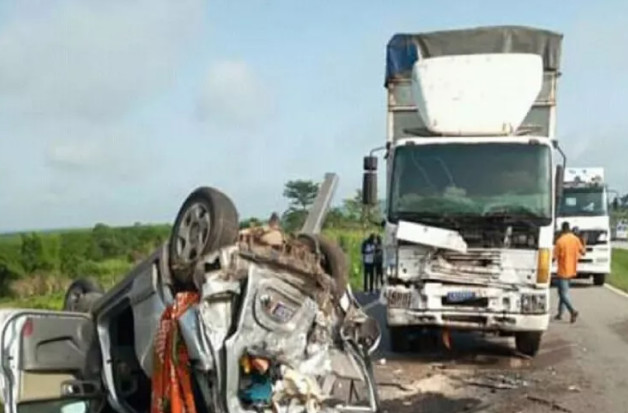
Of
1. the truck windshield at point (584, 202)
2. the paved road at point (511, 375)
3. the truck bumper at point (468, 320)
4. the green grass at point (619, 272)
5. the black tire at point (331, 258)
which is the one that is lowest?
the green grass at point (619, 272)

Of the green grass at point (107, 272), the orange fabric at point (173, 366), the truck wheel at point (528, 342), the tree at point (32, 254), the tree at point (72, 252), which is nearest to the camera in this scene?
the orange fabric at point (173, 366)

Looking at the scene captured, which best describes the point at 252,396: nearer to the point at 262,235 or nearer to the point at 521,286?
the point at 262,235

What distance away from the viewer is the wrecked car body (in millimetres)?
4352

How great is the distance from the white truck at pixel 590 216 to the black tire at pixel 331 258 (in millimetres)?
18483

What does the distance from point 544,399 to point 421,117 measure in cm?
411

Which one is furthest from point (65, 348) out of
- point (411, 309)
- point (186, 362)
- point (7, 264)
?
point (7, 264)

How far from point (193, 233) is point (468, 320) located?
6.39 metres

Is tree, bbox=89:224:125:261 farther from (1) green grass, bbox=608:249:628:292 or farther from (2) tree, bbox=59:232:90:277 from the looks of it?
(1) green grass, bbox=608:249:628:292

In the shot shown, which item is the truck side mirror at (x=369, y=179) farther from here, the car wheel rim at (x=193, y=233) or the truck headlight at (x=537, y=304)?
the car wheel rim at (x=193, y=233)

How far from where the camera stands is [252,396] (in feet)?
14.2

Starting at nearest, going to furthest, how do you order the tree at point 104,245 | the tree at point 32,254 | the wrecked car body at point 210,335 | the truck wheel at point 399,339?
the wrecked car body at point 210,335 < the truck wheel at point 399,339 < the tree at point 32,254 < the tree at point 104,245

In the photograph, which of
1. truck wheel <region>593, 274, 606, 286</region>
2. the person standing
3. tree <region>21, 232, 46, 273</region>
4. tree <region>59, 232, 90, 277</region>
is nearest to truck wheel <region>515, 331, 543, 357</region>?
the person standing

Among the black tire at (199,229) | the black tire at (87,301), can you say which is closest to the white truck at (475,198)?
the black tire at (87,301)

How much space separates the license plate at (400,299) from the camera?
10.6m
